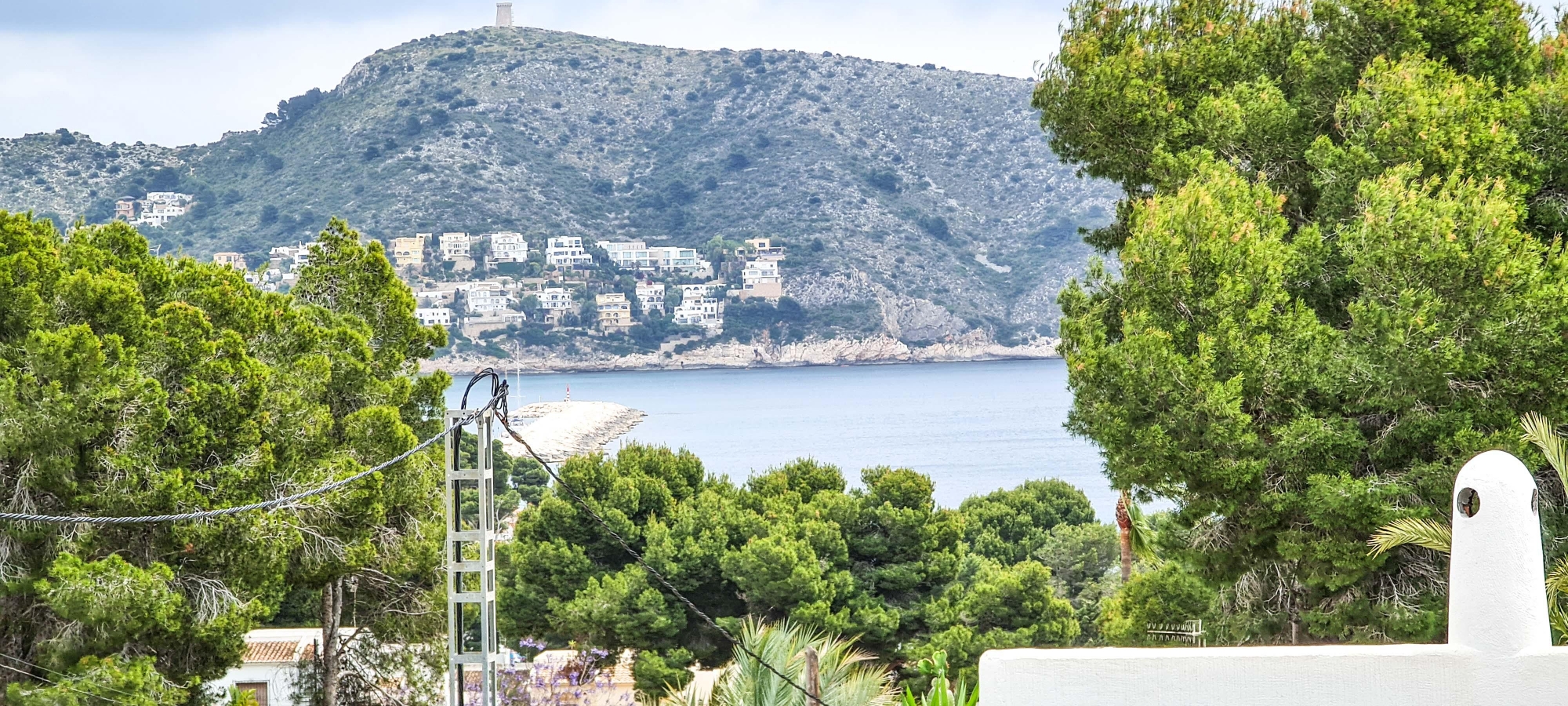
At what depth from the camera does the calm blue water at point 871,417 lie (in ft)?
262

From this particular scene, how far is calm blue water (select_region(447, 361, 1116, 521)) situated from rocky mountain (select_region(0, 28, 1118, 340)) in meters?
8.29

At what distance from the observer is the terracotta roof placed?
20.2 metres

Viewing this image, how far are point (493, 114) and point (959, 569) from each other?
85124 millimetres

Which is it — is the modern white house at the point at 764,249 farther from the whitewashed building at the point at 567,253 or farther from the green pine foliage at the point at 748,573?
the green pine foliage at the point at 748,573

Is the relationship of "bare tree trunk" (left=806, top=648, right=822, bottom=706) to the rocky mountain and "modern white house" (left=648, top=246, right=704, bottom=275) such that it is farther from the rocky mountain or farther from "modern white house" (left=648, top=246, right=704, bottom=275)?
"modern white house" (left=648, top=246, right=704, bottom=275)

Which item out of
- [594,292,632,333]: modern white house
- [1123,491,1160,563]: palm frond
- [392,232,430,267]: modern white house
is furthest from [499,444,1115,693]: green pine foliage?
[594,292,632,333]: modern white house

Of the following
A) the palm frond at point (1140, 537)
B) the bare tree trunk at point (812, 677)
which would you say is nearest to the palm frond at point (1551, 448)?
the bare tree trunk at point (812, 677)

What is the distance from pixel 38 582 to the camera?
Result: 10.3m

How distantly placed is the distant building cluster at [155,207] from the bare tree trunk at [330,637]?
8201cm

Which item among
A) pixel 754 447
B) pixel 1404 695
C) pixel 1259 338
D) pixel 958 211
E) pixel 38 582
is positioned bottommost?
pixel 754 447

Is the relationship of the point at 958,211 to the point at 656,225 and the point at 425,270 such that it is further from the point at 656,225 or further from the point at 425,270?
the point at 425,270

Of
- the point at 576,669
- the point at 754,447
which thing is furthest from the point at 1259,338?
the point at 754,447

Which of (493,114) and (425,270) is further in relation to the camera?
(493,114)

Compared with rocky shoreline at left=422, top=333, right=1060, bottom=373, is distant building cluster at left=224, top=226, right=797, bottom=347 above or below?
above
